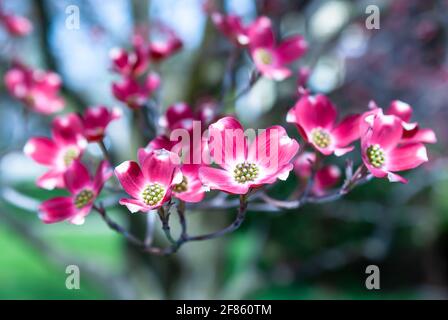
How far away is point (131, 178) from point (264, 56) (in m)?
0.70

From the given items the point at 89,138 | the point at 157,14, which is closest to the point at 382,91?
the point at 157,14

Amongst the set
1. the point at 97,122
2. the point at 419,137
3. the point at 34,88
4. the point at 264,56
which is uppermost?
the point at 34,88

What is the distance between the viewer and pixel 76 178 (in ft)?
4.06

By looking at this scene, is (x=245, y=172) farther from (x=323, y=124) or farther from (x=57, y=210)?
(x=57, y=210)

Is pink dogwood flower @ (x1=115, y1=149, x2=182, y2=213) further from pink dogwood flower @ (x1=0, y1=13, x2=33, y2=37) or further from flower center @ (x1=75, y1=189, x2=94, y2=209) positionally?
pink dogwood flower @ (x1=0, y1=13, x2=33, y2=37)

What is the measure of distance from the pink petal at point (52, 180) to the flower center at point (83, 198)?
0.09 metres

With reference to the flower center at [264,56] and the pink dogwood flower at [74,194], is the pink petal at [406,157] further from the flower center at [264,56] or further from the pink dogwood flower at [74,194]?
the pink dogwood flower at [74,194]

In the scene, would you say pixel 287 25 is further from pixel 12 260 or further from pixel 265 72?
pixel 12 260

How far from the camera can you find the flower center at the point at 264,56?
4.76 ft

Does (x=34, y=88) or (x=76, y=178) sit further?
(x=34, y=88)

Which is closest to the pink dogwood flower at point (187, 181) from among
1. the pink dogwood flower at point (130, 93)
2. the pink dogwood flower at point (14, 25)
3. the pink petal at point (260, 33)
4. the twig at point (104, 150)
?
the twig at point (104, 150)

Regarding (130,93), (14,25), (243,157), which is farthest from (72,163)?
(14,25)

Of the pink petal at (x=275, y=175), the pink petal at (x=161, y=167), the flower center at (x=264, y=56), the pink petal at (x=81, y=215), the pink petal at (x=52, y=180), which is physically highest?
the flower center at (x=264, y=56)
